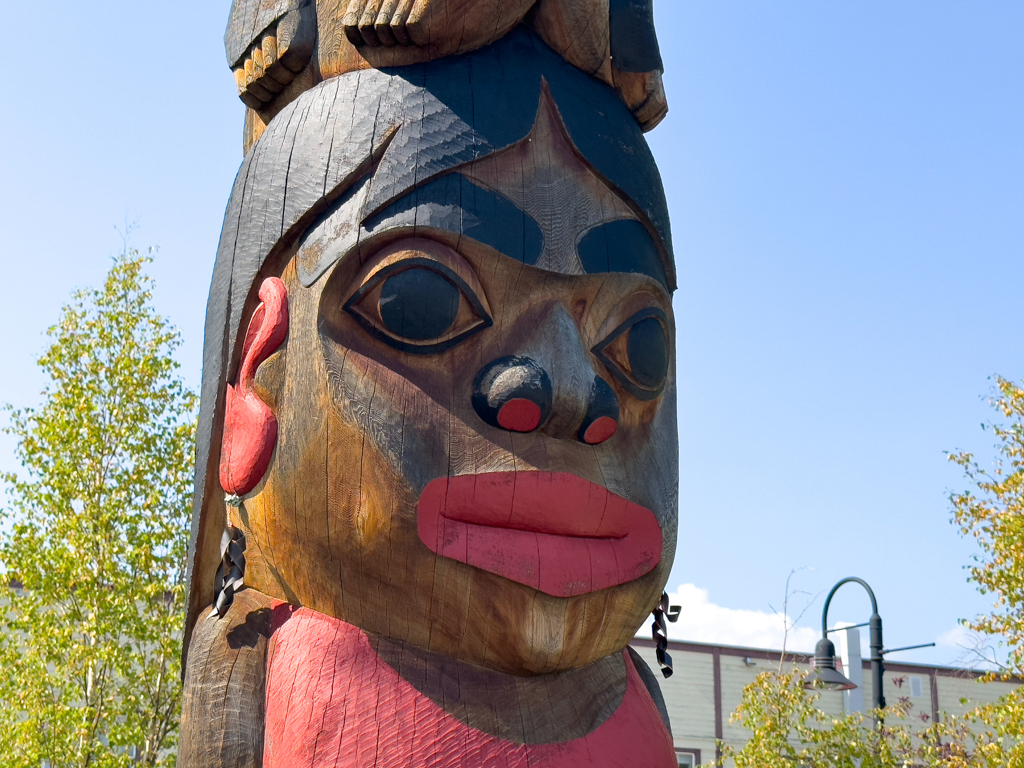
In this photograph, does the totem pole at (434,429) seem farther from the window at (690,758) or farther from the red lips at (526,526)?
the window at (690,758)

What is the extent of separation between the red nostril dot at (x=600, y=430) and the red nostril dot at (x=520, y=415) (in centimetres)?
14

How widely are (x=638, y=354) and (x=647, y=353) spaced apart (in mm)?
30

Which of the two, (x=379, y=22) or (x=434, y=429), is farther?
(x=379, y=22)

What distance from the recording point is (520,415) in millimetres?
2492

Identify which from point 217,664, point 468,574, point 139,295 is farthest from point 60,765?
point 468,574

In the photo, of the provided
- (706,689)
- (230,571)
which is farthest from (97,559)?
(706,689)

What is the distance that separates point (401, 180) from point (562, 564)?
3.35 feet

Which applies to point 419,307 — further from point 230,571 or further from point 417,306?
point 230,571

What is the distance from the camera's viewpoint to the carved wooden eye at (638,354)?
109 inches

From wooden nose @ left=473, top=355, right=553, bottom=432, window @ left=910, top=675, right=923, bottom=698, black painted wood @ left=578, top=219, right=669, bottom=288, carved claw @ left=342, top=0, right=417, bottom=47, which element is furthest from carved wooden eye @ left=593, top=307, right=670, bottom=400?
window @ left=910, top=675, right=923, bottom=698

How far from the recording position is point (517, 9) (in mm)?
2904

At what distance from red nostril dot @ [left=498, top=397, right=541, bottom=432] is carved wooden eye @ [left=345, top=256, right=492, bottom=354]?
21cm

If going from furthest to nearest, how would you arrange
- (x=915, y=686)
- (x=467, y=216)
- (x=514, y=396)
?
1. (x=915, y=686)
2. (x=467, y=216)
3. (x=514, y=396)

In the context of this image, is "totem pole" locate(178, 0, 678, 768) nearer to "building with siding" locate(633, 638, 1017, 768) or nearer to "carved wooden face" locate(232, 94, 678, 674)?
"carved wooden face" locate(232, 94, 678, 674)
